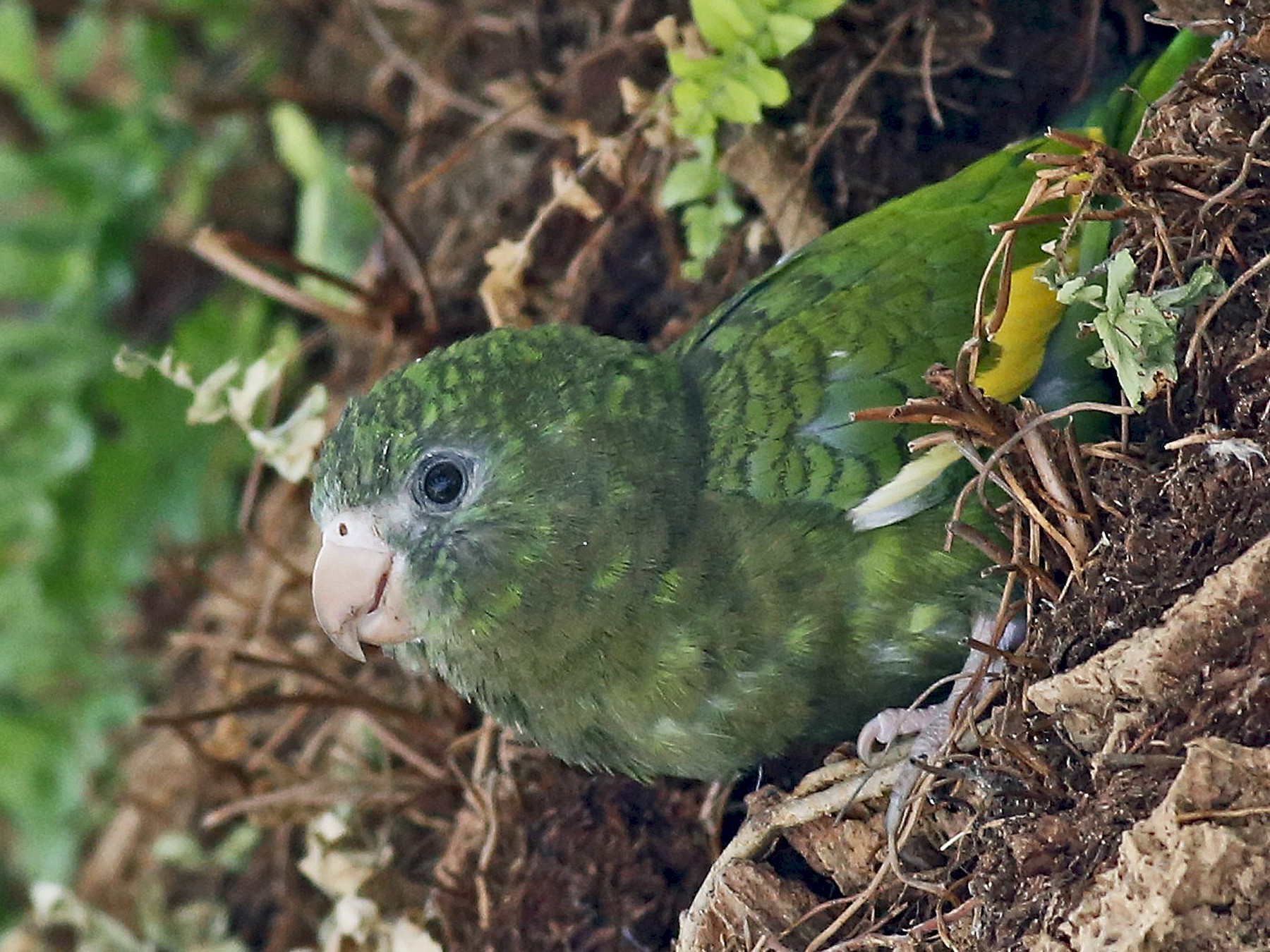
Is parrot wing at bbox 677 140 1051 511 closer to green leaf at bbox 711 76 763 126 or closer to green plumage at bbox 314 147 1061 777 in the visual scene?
green plumage at bbox 314 147 1061 777

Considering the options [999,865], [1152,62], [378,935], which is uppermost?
[1152,62]

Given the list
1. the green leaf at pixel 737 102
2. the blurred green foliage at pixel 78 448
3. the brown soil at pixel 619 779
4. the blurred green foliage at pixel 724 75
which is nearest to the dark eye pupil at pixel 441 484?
the brown soil at pixel 619 779

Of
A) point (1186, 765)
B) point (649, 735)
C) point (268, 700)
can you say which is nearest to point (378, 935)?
point (268, 700)

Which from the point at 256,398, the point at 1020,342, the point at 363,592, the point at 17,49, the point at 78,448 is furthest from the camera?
the point at 17,49

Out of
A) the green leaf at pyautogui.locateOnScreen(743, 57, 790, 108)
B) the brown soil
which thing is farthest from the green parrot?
the green leaf at pyautogui.locateOnScreen(743, 57, 790, 108)

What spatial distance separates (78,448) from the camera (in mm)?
3578

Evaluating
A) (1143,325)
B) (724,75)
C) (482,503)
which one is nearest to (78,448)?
(482,503)

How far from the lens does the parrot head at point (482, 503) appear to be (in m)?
2.09

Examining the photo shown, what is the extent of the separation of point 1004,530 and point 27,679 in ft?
9.90

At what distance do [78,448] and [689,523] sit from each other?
2.17 m

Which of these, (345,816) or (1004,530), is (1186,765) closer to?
(1004,530)

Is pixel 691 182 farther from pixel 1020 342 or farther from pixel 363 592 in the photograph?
pixel 363 592

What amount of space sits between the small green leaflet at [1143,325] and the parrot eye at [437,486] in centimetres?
101

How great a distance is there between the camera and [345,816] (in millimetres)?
2646
